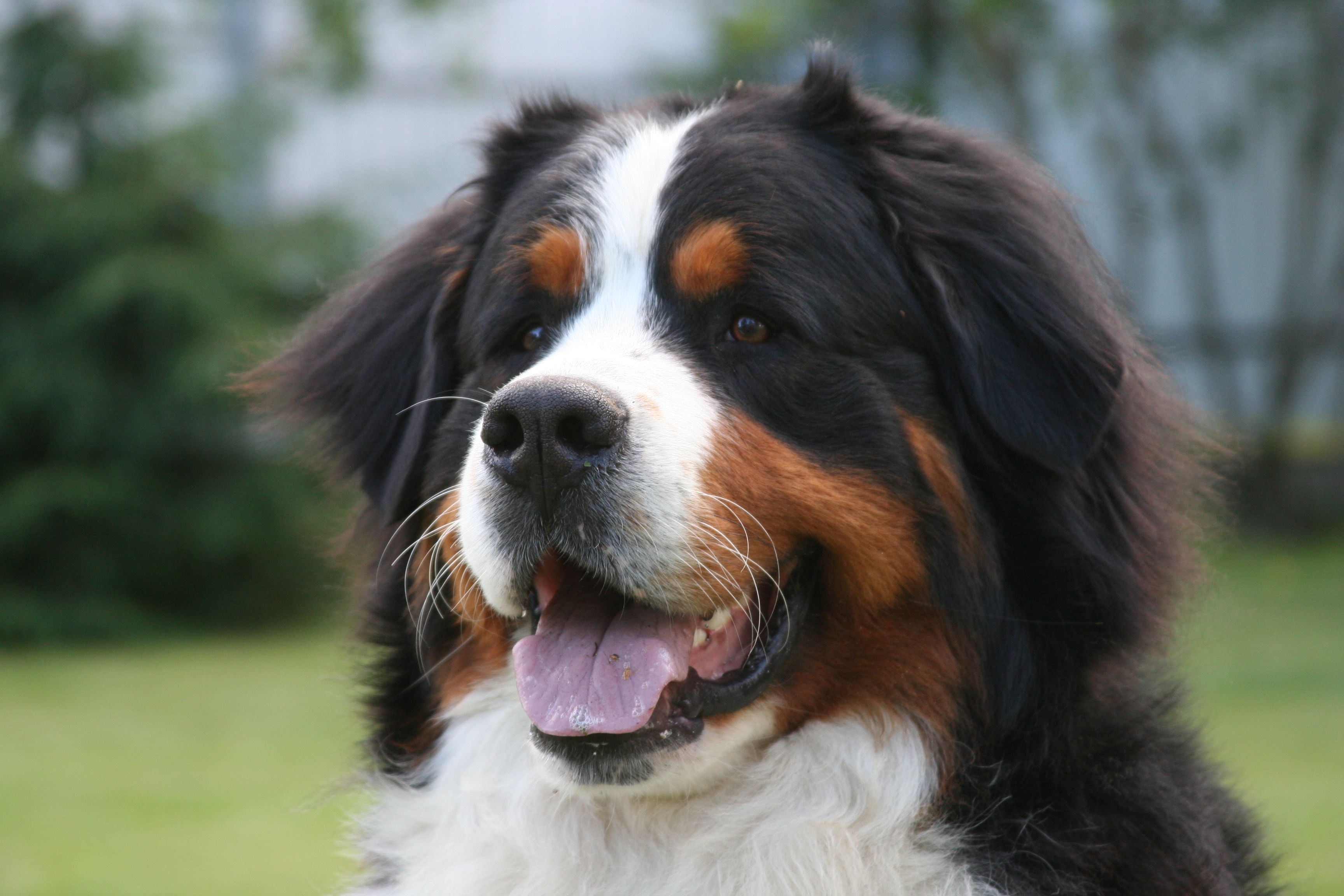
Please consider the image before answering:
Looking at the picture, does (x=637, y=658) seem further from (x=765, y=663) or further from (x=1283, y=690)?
(x=1283, y=690)

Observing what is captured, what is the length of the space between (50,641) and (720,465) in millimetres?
9150

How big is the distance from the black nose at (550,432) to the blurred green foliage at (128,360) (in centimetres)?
807

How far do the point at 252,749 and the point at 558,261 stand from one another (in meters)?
5.61

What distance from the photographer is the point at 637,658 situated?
2.74 meters

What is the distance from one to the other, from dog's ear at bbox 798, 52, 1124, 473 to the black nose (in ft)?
2.38

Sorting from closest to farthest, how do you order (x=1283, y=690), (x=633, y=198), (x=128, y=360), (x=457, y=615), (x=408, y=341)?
(x=633, y=198)
(x=457, y=615)
(x=408, y=341)
(x=1283, y=690)
(x=128, y=360)

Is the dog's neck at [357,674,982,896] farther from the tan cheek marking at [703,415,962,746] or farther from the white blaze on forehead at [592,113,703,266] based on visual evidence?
the white blaze on forehead at [592,113,703,266]

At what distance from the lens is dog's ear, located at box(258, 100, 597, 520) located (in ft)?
10.8

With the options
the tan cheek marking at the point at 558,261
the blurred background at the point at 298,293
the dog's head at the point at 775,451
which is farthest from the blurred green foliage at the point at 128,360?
the dog's head at the point at 775,451

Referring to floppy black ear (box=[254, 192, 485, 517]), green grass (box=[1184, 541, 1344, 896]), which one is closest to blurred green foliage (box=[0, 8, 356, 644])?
green grass (box=[1184, 541, 1344, 896])

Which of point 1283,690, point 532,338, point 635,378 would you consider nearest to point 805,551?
point 635,378

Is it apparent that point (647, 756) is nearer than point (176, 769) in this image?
Yes

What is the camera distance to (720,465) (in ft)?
8.93

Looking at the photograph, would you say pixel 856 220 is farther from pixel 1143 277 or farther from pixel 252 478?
pixel 1143 277
